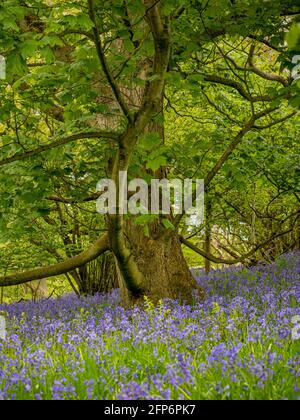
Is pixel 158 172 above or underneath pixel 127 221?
above

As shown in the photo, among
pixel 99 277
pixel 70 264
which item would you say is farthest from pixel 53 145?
pixel 99 277

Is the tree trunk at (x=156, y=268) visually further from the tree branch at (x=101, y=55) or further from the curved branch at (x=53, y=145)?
the tree branch at (x=101, y=55)

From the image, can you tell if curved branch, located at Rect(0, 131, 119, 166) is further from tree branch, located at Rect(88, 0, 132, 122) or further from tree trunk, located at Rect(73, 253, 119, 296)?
tree trunk, located at Rect(73, 253, 119, 296)

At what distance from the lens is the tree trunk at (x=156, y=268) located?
659cm

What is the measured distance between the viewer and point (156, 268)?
262 inches

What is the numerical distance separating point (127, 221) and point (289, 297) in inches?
92.7

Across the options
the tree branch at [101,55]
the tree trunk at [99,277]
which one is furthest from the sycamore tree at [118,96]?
the tree trunk at [99,277]

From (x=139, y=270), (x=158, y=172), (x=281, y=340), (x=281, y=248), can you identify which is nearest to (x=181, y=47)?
(x=158, y=172)

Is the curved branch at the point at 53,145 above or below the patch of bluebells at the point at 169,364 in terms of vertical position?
above

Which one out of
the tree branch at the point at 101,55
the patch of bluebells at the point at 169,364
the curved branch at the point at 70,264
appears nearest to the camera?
the patch of bluebells at the point at 169,364

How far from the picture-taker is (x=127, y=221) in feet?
22.4

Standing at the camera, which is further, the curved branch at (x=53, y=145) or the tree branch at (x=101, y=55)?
the curved branch at (x=53, y=145)
